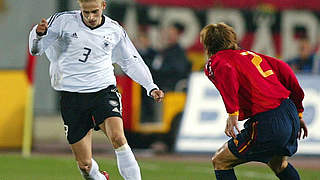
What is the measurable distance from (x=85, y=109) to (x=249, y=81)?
1789 millimetres

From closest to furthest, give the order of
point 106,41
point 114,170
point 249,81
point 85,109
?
point 249,81 < point 85,109 < point 106,41 < point 114,170

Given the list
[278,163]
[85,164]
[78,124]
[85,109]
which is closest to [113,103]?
[85,109]

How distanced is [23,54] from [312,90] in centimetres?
770

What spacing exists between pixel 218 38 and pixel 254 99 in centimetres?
62

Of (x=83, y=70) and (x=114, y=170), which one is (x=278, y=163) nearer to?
(x=83, y=70)

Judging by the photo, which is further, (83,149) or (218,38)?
(83,149)

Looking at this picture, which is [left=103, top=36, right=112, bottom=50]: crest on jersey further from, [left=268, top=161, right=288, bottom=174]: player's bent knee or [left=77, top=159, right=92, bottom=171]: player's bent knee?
[left=268, top=161, right=288, bottom=174]: player's bent knee

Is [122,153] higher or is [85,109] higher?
[85,109]

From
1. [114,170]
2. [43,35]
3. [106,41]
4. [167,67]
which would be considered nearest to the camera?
[43,35]

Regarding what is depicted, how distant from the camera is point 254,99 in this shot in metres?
8.12

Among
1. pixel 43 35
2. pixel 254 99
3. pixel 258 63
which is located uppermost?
pixel 43 35

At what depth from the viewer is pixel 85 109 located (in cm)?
898

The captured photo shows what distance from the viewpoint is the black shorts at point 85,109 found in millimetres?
8945

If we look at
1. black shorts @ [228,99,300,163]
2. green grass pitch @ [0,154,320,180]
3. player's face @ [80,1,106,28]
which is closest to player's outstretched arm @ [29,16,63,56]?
player's face @ [80,1,106,28]
